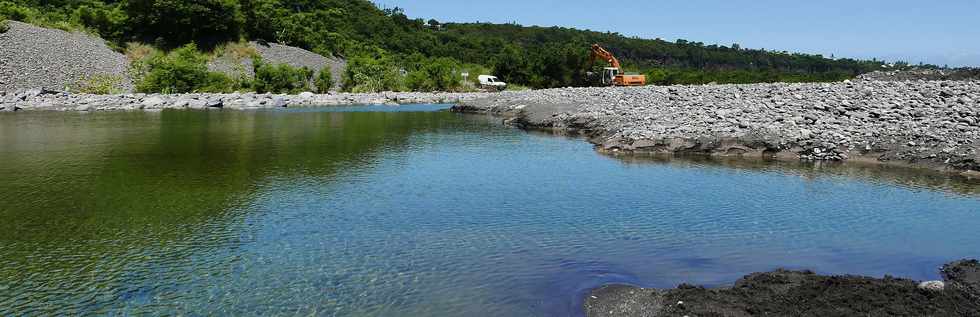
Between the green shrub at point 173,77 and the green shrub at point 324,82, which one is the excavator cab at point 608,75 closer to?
the green shrub at point 324,82

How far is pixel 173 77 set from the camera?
61.2 m

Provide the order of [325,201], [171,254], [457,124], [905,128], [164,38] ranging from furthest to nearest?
1. [164,38]
2. [457,124]
3. [905,128]
4. [325,201]
5. [171,254]

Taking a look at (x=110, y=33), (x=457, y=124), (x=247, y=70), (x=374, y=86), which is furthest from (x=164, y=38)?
(x=457, y=124)

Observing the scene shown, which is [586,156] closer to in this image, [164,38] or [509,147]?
[509,147]

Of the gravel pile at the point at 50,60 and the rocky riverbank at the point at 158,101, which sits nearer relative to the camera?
the rocky riverbank at the point at 158,101

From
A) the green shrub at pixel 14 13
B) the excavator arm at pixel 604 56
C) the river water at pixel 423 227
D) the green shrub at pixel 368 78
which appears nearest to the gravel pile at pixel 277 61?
the green shrub at pixel 368 78

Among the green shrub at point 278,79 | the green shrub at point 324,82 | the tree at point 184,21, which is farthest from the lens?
the tree at point 184,21

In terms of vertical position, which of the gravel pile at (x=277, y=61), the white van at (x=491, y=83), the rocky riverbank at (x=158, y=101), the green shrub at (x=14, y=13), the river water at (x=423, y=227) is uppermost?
the green shrub at (x=14, y=13)

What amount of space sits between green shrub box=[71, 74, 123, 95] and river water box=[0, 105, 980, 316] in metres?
39.3

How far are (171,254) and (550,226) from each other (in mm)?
6843

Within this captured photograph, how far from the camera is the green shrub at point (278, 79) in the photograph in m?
65.8

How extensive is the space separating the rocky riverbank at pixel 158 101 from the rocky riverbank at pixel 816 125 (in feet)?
97.8

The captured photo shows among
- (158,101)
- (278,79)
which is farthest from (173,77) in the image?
(158,101)

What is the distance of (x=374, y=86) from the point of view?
7369 cm
